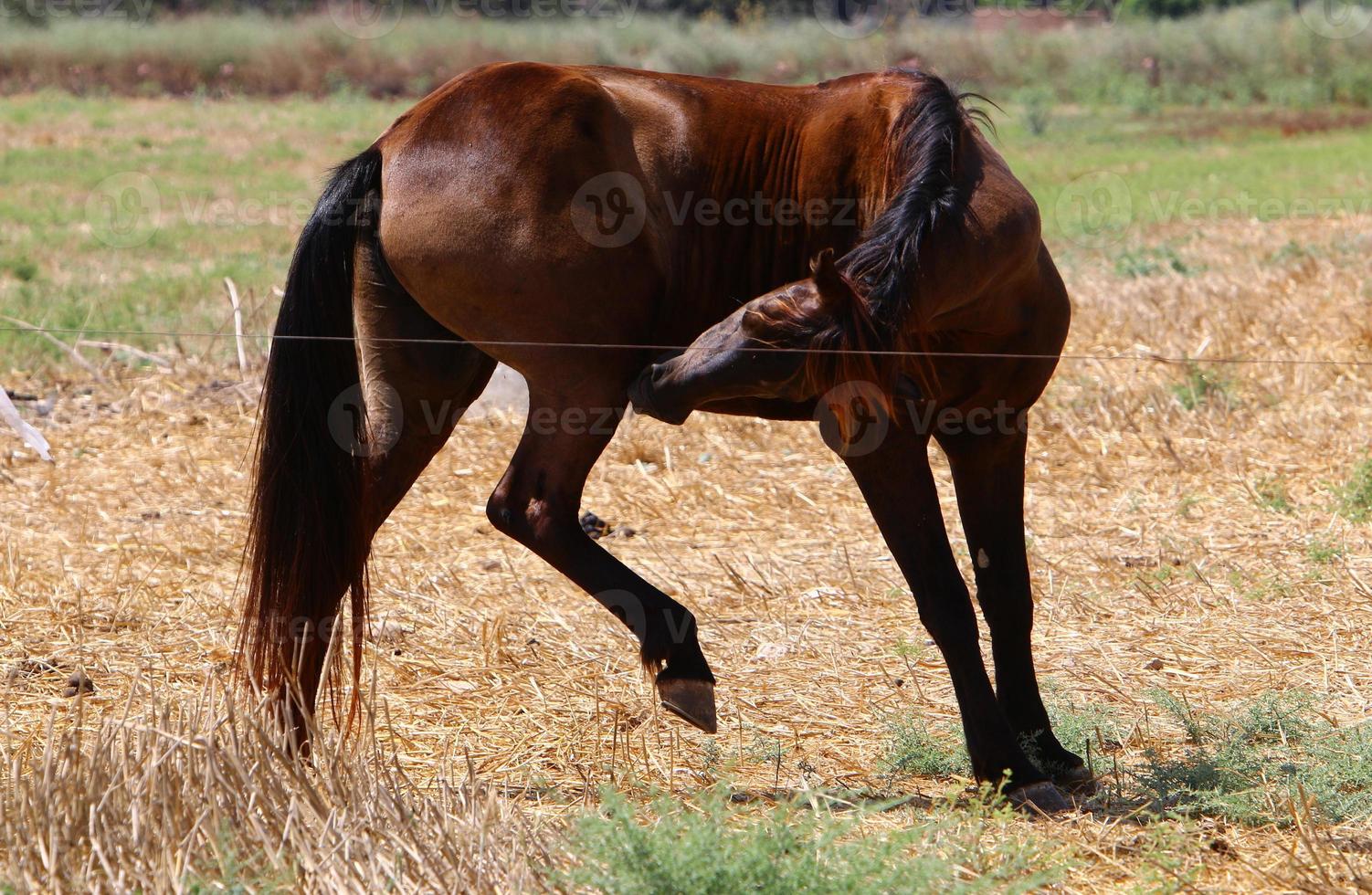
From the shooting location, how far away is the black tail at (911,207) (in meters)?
3.09

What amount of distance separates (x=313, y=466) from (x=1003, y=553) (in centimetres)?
180

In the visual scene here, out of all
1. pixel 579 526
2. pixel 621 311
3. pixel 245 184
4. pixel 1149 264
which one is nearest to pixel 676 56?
pixel 245 184

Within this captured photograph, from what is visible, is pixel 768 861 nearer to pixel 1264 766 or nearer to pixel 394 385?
pixel 1264 766

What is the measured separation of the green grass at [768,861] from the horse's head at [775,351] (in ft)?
2.77

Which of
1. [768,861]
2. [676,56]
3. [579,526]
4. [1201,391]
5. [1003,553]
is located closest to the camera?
[768,861]

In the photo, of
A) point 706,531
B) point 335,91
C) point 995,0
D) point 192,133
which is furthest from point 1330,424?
point 995,0

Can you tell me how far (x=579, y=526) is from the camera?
3506mm

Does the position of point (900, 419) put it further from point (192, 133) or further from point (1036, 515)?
point (192, 133)

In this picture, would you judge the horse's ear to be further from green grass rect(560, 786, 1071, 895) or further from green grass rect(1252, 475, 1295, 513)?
green grass rect(1252, 475, 1295, 513)

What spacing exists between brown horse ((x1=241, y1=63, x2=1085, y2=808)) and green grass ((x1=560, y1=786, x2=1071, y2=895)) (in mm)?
637

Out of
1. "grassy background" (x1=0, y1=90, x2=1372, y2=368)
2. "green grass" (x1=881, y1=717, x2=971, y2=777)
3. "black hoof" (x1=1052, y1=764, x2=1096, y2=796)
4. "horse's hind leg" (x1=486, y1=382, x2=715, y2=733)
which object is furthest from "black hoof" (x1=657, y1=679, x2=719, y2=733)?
"grassy background" (x1=0, y1=90, x2=1372, y2=368)

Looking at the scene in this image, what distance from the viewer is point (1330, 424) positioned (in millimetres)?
6637

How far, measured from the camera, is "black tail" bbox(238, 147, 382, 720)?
3545mm

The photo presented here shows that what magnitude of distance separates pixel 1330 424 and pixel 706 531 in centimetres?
304
